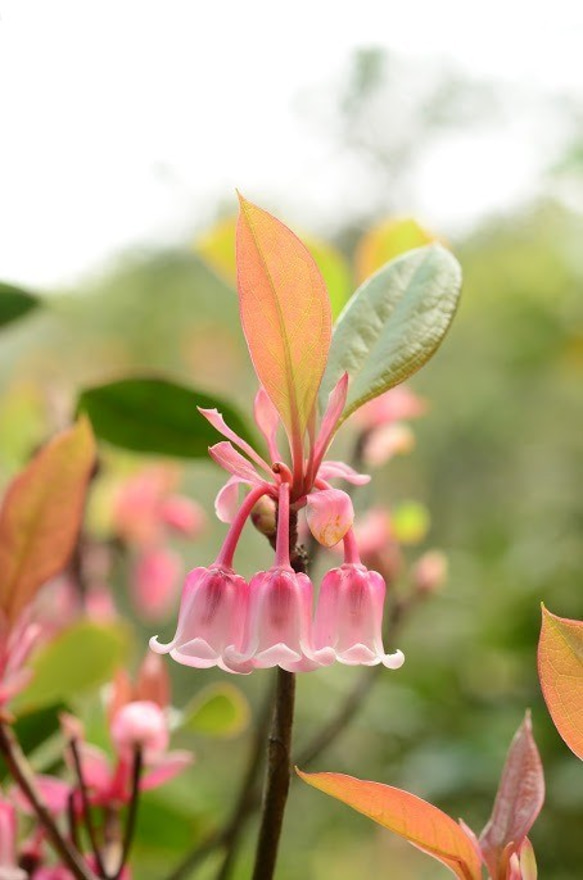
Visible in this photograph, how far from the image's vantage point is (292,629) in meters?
0.35

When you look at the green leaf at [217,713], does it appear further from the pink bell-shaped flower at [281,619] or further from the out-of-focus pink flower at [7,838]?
the pink bell-shaped flower at [281,619]

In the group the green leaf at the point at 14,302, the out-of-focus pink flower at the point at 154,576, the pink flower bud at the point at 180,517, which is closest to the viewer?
the green leaf at the point at 14,302

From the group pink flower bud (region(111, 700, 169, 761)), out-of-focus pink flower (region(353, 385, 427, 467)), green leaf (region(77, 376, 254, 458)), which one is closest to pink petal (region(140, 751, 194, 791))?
pink flower bud (region(111, 700, 169, 761))

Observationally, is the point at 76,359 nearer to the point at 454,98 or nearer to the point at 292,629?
the point at 454,98

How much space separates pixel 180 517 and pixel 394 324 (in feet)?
2.02

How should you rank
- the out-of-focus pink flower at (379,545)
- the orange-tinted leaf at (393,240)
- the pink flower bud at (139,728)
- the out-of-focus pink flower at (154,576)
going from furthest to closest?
the out-of-focus pink flower at (154,576)
the out-of-focus pink flower at (379,545)
the orange-tinted leaf at (393,240)
the pink flower bud at (139,728)

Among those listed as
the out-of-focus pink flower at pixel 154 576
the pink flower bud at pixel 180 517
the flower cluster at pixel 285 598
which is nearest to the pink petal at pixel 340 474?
the flower cluster at pixel 285 598

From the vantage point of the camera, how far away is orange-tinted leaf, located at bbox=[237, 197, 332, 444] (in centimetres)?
38

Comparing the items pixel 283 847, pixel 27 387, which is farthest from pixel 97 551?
pixel 283 847

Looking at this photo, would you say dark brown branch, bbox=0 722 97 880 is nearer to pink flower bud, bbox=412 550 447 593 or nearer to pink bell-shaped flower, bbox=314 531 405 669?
pink bell-shaped flower, bbox=314 531 405 669

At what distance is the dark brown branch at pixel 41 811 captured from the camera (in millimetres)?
399

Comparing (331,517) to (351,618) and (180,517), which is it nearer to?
(351,618)

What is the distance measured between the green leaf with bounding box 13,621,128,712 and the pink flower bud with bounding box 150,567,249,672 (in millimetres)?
371

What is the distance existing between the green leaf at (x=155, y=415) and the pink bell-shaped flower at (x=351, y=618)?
0.22 m
